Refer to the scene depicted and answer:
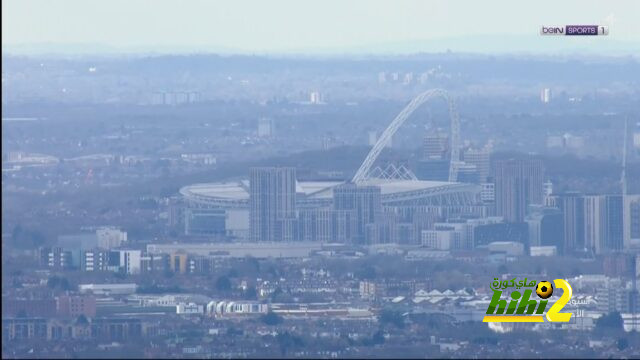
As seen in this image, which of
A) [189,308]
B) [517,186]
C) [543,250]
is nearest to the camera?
[189,308]

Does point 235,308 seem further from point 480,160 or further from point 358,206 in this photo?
point 480,160

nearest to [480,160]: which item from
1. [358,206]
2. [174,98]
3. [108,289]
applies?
[358,206]

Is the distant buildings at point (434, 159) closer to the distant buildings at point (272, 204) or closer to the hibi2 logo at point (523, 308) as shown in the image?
the distant buildings at point (272, 204)

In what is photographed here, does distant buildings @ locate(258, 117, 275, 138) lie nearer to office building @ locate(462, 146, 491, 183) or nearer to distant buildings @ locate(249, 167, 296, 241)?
office building @ locate(462, 146, 491, 183)

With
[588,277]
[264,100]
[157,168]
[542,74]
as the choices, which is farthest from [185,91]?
[588,277]

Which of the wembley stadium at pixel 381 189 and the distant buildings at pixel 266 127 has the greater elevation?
the distant buildings at pixel 266 127

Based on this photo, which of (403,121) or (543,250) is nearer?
(543,250)

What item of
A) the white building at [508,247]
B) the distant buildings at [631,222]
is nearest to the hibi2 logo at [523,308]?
the white building at [508,247]

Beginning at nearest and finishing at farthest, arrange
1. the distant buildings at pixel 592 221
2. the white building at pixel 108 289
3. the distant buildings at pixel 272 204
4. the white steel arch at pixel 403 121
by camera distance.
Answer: the white building at pixel 108 289
the distant buildings at pixel 592 221
the distant buildings at pixel 272 204
the white steel arch at pixel 403 121
